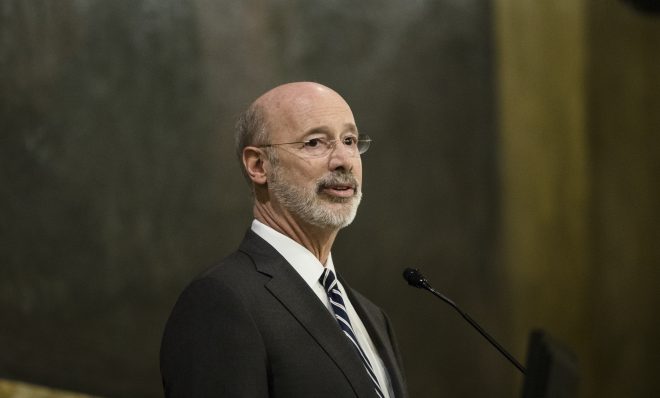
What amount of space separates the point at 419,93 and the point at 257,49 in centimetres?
86

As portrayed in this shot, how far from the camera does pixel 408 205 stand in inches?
183

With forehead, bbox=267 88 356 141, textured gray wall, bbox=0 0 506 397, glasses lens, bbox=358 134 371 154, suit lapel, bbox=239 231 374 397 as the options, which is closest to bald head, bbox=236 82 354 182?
forehead, bbox=267 88 356 141

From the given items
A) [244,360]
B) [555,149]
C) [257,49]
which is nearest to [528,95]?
[555,149]

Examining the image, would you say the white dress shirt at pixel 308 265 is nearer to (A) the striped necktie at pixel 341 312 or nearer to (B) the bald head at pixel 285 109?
(A) the striped necktie at pixel 341 312

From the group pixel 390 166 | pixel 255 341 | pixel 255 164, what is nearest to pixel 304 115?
pixel 255 164

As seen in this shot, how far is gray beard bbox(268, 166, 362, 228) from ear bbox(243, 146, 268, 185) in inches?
1.6

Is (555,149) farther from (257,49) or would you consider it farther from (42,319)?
(42,319)

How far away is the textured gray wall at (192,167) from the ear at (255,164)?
1996 mm

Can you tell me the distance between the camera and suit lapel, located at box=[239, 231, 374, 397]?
1912 mm

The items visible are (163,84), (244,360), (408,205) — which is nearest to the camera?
(244,360)

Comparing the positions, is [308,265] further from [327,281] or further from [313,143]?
[313,143]

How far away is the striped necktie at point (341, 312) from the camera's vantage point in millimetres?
2021

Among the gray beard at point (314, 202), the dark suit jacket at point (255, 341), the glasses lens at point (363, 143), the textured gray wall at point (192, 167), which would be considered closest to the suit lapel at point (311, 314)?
the dark suit jacket at point (255, 341)

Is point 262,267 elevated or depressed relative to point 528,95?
depressed
